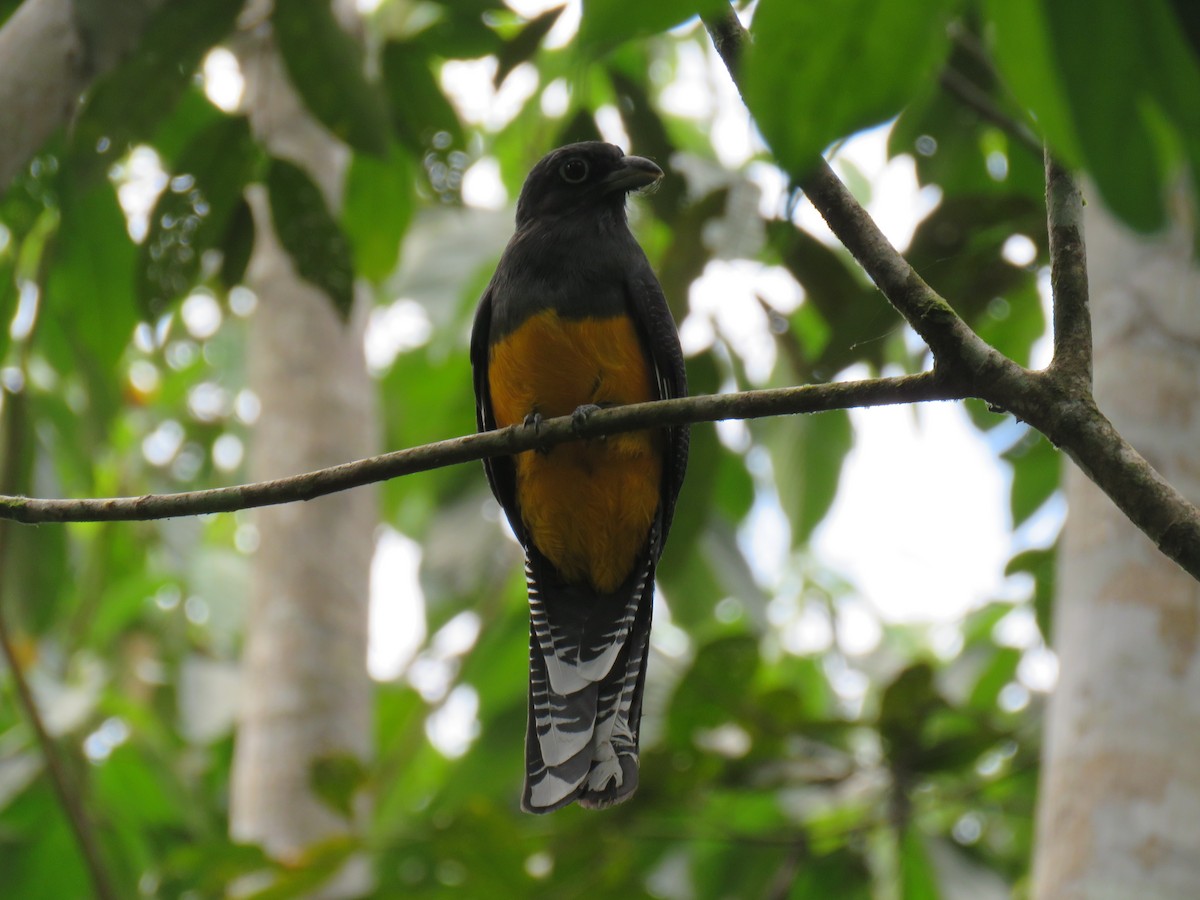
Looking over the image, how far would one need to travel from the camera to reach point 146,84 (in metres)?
3.00

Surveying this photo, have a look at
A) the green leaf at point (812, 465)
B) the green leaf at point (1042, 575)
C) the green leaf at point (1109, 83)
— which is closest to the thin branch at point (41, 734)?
the green leaf at point (812, 465)

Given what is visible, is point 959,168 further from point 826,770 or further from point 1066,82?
point 1066,82

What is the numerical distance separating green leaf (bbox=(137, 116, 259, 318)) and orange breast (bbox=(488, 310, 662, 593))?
29.7 inches

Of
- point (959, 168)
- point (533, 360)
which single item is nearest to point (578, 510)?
point (533, 360)

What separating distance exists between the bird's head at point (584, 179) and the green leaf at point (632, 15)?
243 cm

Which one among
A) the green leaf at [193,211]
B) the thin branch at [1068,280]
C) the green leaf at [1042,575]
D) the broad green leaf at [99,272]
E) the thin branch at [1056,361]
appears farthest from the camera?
the green leaf at [1042,575]

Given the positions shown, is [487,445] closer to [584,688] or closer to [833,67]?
[584,688]

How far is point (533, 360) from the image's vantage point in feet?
10.1

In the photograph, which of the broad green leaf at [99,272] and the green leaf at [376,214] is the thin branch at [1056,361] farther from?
the broad green leaf at [99,272]

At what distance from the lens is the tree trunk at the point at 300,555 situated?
13.6 ft

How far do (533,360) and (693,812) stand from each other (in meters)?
1.81

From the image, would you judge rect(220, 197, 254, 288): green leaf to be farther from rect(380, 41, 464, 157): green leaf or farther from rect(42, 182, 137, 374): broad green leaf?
rect(380, 41, 464, 157): green leaf

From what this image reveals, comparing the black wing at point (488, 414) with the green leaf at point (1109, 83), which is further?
the black wing at point (488, 414)

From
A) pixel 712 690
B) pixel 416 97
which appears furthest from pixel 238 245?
pixel 712 690
